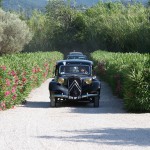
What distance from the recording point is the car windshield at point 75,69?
761 inches

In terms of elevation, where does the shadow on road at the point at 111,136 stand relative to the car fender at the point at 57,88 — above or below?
above

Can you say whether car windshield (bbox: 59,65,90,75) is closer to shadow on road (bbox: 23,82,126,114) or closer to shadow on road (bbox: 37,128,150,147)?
shadow on road (bbox: 23,82,126,114)

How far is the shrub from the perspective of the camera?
63844mm

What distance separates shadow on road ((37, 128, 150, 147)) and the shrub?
52.8 m

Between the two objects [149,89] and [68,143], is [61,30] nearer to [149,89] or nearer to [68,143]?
[149,89]

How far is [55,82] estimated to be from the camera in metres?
18.0

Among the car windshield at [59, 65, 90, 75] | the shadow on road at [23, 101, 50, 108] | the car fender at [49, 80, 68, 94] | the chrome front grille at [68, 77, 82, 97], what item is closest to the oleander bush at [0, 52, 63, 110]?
the shadow on road at [23, 101, 50, 108]

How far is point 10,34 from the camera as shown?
2542 inches

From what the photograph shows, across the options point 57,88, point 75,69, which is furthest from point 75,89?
point 75,69

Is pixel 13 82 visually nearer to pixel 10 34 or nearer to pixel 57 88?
pixel 57 88

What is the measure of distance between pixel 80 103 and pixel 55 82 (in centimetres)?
199

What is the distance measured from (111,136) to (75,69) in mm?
8891

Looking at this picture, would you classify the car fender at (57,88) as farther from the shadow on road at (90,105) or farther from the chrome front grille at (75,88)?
the shadow on road at (90,105)

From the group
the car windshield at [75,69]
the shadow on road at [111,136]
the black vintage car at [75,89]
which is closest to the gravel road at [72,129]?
the shadow on road at [111,136]
